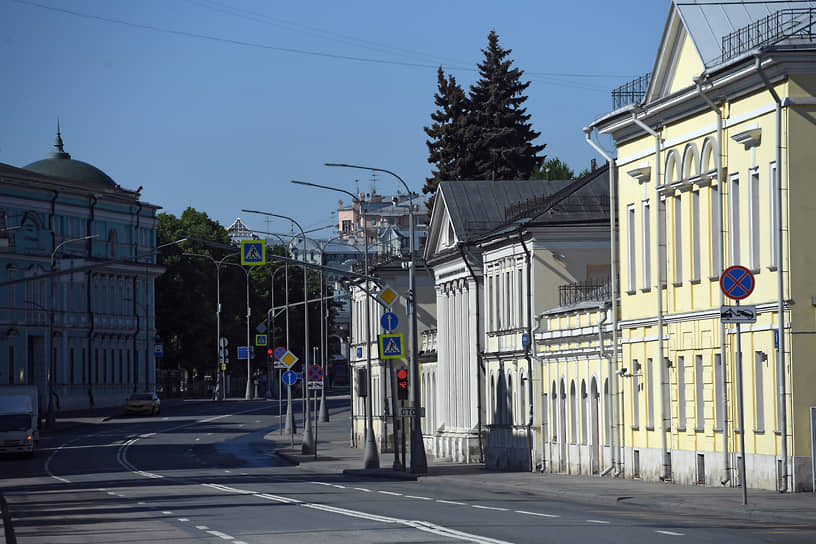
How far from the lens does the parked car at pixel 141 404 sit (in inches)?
3871

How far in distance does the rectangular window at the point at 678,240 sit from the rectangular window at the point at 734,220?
332 centimetres

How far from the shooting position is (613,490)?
34031 mm

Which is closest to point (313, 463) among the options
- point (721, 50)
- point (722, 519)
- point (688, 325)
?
point (688, 325)

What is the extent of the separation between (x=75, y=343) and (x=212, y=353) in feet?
78.0

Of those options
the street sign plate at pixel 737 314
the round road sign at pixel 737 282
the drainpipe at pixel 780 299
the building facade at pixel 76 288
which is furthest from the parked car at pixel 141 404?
the street sign plate at pixel 737 314

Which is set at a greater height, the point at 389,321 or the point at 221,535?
the point at 389,321

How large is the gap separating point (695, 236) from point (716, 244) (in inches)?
72.0

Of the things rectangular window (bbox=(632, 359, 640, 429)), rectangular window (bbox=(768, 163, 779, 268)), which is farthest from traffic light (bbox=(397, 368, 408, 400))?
rectangular window (bbox=(768, 163, 779, 268))

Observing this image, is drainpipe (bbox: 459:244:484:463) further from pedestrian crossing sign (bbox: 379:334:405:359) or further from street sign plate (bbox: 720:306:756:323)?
street sign plate (bbox: 720:306:756:323)

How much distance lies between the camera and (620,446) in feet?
134

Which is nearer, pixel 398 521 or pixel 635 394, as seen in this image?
pixel 398 521

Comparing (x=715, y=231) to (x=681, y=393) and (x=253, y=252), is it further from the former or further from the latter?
(x=253, y=252)

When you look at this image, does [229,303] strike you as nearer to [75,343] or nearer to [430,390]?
[75,343]

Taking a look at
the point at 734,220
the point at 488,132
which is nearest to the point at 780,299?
the point at 734,220
